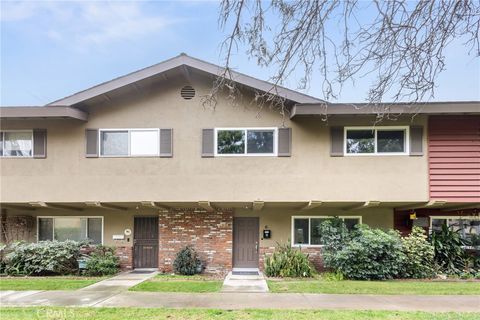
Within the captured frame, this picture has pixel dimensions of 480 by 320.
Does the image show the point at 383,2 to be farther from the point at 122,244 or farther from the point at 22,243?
the point at 22,243

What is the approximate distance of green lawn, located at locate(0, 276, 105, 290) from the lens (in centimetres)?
1045

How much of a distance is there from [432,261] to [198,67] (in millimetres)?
Result: 9461

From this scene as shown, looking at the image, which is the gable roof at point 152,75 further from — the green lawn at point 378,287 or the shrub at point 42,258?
the green lawn at point 378,287

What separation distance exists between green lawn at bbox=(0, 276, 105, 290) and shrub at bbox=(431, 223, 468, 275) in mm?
10585

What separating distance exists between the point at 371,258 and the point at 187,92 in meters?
7.53

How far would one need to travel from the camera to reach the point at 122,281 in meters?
11.5

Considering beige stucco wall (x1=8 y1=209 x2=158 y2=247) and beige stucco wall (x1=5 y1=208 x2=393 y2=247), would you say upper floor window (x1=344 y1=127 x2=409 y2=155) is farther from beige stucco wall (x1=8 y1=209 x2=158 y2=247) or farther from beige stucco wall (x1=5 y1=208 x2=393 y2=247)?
beige stucco wall (x1=8 y1=209 x2=158 y2=247)

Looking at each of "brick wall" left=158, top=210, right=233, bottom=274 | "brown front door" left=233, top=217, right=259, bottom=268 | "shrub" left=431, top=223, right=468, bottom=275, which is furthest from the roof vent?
"shrub" left=431, top=223, right=468, bottom=275

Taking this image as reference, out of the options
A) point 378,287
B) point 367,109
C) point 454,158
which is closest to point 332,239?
point 378,287

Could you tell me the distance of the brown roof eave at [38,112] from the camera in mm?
11914

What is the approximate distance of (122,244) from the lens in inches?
555

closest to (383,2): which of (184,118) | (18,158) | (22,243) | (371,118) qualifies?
(371,118)

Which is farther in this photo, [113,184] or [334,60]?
[113,184]

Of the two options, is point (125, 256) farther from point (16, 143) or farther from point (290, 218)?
point (290, 218)
